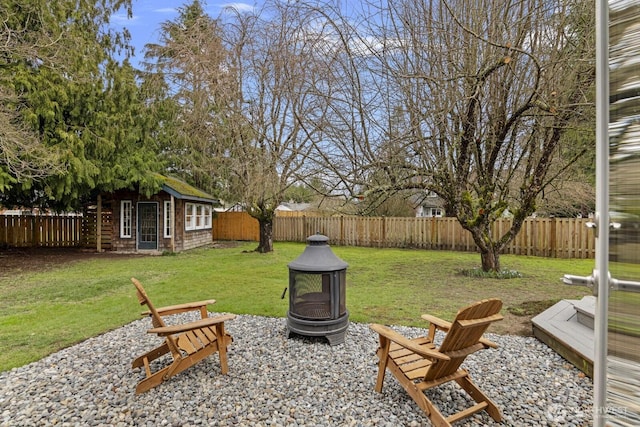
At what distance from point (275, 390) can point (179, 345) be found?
96 centimetres

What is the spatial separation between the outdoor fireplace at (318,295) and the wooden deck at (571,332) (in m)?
2.23

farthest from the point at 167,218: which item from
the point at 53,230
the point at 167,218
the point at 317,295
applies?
the point at 317,295

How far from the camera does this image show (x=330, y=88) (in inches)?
207

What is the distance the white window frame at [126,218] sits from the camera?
13.5 m

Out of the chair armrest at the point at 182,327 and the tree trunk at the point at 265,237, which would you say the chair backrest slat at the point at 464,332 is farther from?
the tree trunk at the point at 265,237

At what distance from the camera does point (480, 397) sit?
8.49 feet

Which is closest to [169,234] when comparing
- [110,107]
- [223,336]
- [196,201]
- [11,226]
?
[196,201]

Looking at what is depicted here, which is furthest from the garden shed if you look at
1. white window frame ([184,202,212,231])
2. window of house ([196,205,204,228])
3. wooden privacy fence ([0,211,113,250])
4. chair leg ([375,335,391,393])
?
chair leg ([375,335,391,393])

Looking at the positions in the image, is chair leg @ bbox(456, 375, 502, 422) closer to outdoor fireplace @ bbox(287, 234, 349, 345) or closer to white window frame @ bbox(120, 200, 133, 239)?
outdoor fireplace @ bbox(287, 234, 349, 345)

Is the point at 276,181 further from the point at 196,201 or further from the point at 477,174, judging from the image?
the point at 196,201

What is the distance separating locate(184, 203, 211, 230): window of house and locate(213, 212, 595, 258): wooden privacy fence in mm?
1946

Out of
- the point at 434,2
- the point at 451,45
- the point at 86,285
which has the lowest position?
the point at 86,285

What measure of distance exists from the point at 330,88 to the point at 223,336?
3817 mm

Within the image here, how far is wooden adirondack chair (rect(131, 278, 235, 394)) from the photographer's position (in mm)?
2816
